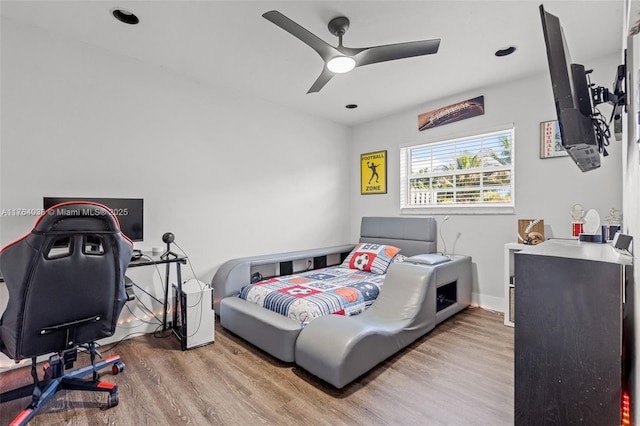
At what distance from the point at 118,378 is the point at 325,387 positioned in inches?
58.0

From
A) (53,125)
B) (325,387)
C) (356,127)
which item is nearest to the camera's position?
(325,387)

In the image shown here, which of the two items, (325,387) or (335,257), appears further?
(335,257)

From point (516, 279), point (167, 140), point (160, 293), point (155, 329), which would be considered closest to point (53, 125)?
point (167, 140)

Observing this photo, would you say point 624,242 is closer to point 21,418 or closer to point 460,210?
point 460,210

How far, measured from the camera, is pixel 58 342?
1667 mm

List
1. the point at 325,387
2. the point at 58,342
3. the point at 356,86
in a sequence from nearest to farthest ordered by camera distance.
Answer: the point at 58,342, the point at 325,387, the point at 356,86

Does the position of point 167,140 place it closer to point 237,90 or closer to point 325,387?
point 237,90

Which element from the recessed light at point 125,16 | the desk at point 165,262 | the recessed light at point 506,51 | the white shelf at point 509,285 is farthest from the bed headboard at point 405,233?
the recessed light at point 125,16

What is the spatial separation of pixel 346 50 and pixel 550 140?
94.9 inches

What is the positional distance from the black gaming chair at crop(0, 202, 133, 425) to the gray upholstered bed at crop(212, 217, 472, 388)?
42.0 inches

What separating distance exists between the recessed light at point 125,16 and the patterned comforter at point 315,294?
246 centimetres

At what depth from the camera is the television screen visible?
4.19 feet

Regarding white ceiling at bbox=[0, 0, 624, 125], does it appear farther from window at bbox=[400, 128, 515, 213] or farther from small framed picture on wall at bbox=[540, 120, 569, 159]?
window at bbox=[400, 128, 515, 213]

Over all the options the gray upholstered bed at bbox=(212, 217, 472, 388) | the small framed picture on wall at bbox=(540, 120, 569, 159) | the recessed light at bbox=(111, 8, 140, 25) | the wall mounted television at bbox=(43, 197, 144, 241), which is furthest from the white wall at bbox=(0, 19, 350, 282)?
the small framed picture on wall at bbox=(540, 120, 569, 159)
